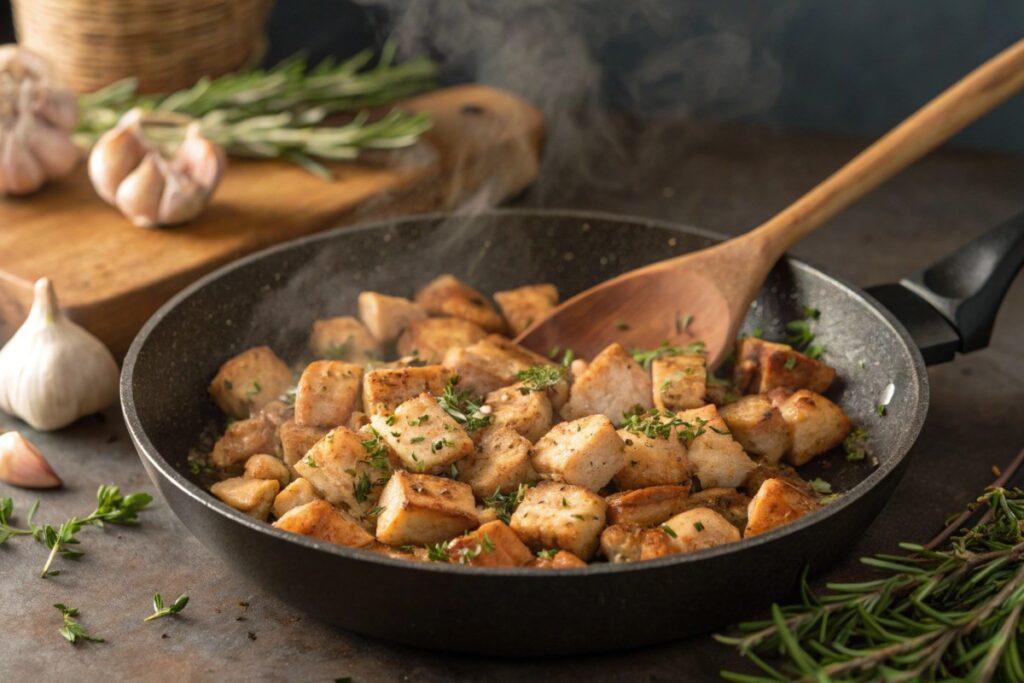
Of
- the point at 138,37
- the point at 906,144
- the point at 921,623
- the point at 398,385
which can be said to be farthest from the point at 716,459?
the point at 138,37

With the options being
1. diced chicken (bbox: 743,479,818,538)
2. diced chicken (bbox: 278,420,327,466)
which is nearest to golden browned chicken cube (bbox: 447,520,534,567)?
diced chicken (bbox: 743,479,818,538)

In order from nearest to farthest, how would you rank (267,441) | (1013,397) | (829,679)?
(829,679), (267,441), (1013,397)

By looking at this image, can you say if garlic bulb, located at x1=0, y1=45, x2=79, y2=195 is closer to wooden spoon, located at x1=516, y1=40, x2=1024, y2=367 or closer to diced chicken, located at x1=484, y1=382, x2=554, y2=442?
wooden spoon, located at x1=516, y1=40, x2=1024, y2=367

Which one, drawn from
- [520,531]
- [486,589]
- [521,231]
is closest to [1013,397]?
[521,231]

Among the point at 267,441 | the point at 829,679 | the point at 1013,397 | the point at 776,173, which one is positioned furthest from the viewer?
the point at 776,173

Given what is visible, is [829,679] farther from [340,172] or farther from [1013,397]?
[340,172]
